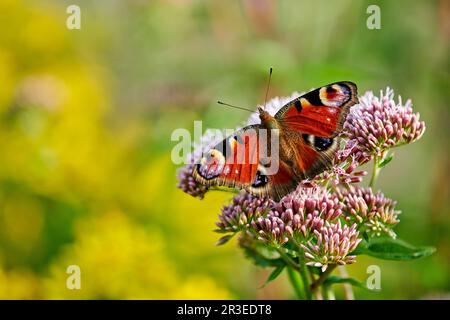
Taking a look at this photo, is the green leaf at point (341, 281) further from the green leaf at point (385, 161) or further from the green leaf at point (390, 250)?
the green leaf at point (385, 161)

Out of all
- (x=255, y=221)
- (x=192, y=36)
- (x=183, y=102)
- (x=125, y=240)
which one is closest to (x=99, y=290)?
(x=125, y=240)

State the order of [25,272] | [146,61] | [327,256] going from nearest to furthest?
[327,256]
[25,272]
[146,61]

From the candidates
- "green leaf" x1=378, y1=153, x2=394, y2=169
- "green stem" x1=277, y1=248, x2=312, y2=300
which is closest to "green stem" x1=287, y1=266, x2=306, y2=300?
"green stem" x1=277, y1=248, x2=312, y2=300

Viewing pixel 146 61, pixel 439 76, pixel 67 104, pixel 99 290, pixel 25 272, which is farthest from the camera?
pixel 146 61

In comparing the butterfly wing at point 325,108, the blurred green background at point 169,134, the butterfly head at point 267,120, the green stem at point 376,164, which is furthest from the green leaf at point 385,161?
the blurred green background at point 169,134

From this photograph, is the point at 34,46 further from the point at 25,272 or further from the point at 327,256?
the point at 327,256

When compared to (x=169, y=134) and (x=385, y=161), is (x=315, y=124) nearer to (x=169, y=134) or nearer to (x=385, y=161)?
(x=385, y=161)
